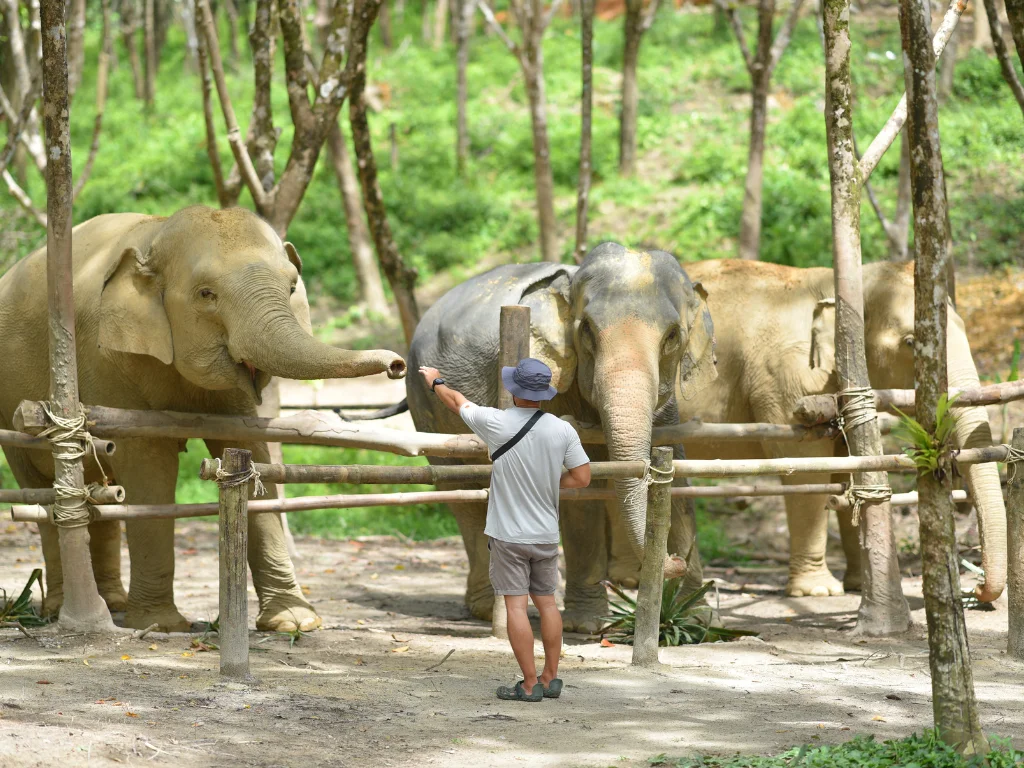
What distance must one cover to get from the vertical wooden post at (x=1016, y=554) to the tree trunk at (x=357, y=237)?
31.1 ft

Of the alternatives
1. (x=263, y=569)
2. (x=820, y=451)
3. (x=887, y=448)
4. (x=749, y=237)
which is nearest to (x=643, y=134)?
(x=749, y=237)

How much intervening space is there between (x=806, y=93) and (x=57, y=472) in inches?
726

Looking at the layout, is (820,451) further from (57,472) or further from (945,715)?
(57,472)

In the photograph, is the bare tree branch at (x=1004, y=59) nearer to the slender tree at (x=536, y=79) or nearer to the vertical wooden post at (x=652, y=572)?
the vertical wooden post at (x=652, y=572)

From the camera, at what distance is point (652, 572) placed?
6047 mm

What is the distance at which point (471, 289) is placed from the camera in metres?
7.85

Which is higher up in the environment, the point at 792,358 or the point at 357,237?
the point at 357,237

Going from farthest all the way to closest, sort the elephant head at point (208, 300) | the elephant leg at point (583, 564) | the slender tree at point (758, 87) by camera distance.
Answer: the slender tree at point (758, 87)
the elephant leg at point (583, 564)
the elephant head at point (208, 300)

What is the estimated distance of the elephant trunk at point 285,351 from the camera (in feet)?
18.1

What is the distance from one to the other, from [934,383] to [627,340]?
87.3 inches

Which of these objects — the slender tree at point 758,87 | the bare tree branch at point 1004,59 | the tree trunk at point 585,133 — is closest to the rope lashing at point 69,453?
the tree trunk at point 585,133

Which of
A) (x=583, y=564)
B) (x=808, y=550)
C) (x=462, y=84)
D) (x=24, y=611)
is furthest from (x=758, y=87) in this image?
(x=462, y=84)

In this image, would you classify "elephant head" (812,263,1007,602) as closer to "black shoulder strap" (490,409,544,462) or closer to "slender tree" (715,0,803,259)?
"black shoulder strap" (490,409,544,462)

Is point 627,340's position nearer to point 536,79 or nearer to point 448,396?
point 448,396
